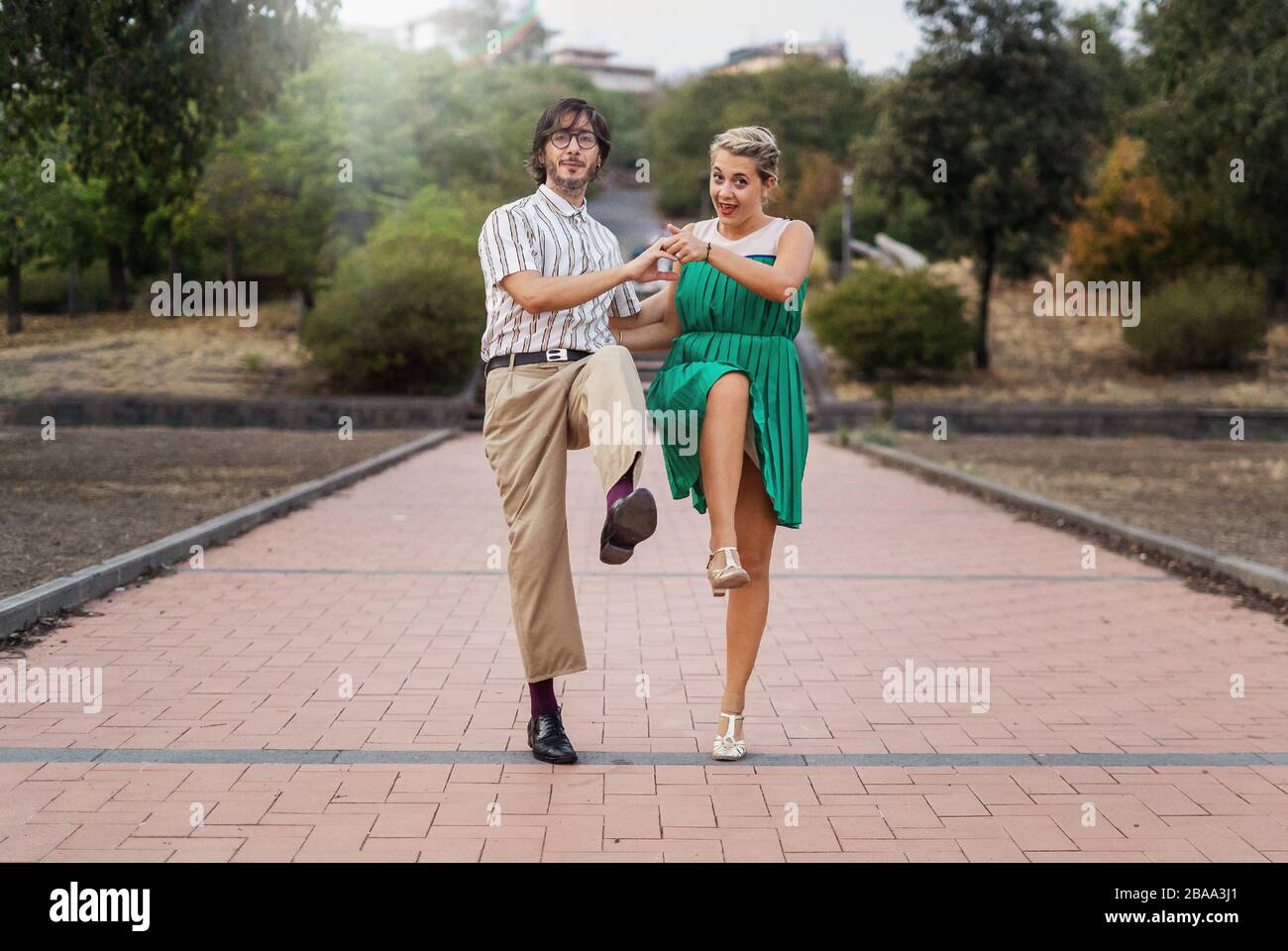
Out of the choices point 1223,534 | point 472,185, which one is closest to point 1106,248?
point 472,185

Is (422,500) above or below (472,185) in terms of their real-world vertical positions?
below

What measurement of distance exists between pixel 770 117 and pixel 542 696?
58.7 metres

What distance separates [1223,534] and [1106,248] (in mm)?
20748

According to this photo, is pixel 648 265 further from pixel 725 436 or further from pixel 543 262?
pixel 725 436

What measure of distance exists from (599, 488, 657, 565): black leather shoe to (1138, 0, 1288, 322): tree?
15.7 meters

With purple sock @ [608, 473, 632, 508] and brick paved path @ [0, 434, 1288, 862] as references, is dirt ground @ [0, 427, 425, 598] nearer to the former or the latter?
brick paved path @ [0, 434, 1288, 862]

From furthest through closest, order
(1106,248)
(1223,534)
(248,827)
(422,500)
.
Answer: (1106,248) → (422,500) → (1223,534) → (248,827)

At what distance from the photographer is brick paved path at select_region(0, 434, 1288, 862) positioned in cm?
383

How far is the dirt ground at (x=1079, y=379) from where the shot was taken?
77.6 feet

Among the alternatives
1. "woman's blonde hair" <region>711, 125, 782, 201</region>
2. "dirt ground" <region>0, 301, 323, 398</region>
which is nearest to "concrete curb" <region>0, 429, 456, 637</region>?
"woman's blonde hair" <region>711, 125, 782, 201</region>

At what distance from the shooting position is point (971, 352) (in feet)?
87.6

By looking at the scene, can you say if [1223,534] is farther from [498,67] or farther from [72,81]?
[498,67]

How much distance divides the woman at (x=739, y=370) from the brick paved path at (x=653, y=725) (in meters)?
0.72

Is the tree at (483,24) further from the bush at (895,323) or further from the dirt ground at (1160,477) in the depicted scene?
the dirt ground at (1160,477)
